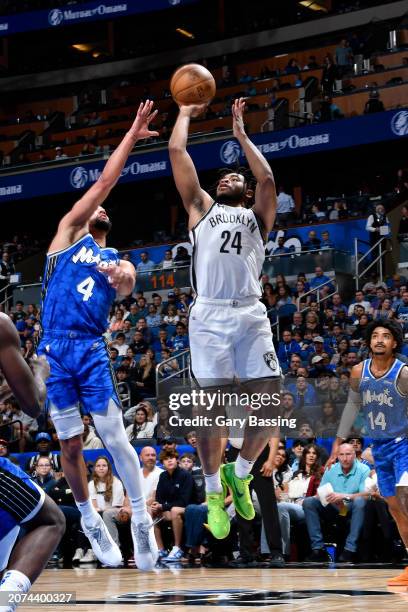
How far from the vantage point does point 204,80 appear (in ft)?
26.0

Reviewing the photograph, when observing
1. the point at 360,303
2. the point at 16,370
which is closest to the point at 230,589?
the point at 16,370

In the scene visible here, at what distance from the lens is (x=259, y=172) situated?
25.5ft

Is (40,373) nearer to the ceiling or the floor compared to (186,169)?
nearer to the floor

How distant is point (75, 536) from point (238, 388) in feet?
20.0

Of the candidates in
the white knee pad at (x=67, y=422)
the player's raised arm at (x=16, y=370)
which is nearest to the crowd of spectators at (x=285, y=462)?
the white knee pad at (x=67, y=422)

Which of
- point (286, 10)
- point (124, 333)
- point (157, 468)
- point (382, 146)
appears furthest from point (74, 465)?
point (286, 10)

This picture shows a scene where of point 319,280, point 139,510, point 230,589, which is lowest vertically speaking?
point 230,589

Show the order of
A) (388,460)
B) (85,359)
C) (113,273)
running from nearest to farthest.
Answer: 1. (113,273)
2. (85,359)
3. (388,460)

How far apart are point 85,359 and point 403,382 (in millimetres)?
3145

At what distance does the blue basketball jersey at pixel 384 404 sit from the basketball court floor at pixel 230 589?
4.32 feet

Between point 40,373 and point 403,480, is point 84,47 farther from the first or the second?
point 40,373

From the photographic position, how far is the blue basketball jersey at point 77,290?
7527 millimetres

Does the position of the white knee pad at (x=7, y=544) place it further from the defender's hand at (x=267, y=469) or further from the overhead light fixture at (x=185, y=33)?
the overhead light fixture at (x=185, y=33)

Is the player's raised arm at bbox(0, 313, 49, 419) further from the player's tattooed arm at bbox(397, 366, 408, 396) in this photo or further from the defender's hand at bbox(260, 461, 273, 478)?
the defender's hand at bbox(260, 461, 273, 478)
